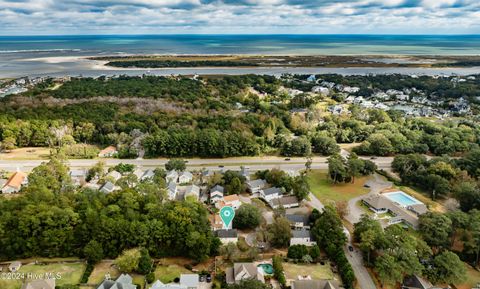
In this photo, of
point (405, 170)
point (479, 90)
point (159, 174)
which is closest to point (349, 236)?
point (405, 170)

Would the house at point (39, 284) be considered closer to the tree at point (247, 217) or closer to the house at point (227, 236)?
the house at point (227, 236)

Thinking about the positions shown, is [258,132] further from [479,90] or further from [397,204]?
[479,90]

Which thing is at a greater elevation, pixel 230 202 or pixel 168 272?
pixel 230 202

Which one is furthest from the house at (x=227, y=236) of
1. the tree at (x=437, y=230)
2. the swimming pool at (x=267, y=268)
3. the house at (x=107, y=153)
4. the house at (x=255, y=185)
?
the house at (x=107, y=153)

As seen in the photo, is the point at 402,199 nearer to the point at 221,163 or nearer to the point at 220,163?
the point at 221,163

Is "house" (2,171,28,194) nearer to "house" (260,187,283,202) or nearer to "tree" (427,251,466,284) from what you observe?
"house" (260,187,283,202)

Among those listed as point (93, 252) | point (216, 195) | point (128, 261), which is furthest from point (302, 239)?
point (93, 252)
